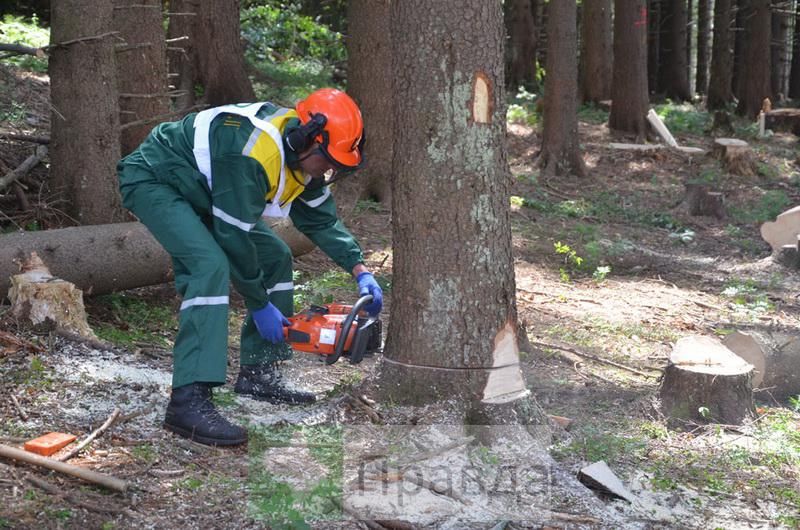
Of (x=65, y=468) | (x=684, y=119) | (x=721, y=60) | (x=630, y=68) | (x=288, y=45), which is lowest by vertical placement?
(x=65, y=468)

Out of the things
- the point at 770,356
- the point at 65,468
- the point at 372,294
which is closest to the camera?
the point at 65,468

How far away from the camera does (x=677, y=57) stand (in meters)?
23.1

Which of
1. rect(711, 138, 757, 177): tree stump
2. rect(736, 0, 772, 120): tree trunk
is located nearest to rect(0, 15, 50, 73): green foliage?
rect(711, 138, 757, 177): tree stump

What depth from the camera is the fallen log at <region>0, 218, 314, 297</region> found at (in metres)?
5.62

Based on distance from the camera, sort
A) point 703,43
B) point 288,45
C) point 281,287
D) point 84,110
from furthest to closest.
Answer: point 703,43 → point 288,45 → point 84,110 → point 281,287

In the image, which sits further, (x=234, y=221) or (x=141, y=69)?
(x=141, y=69)

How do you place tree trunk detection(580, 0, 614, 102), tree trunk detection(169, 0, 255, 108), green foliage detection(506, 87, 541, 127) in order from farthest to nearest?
tree trunk detection(580, 0, 614, 102), green foliage detection(506, 87, 541, 127), tree trunk detection(169, 0, 255, 108)

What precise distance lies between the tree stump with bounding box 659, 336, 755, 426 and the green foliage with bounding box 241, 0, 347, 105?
41.3 feet

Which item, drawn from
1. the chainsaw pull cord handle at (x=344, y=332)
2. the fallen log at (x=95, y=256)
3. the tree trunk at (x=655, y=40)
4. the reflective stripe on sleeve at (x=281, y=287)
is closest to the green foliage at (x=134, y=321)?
the fallen log at (x=95, y=256)

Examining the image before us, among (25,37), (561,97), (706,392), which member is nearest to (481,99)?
(706,392)

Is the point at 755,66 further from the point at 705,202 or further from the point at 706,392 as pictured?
the point at 706,392

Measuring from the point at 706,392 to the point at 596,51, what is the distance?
15.3 m

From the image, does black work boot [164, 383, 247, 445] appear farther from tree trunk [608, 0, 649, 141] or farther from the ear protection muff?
tree trunk [608, 0, 649, 141]

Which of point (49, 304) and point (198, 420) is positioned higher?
point (49, 304)
